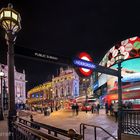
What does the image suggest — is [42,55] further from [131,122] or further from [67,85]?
[67,85]

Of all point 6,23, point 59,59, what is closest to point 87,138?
point 59,59

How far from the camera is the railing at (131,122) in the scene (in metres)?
11.0

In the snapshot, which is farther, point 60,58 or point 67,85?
point 67,85

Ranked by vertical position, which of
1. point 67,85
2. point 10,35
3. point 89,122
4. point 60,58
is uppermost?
point 10,35

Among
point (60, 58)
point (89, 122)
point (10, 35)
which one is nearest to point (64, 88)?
point (89, 122)

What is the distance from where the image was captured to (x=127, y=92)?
38.0 metres

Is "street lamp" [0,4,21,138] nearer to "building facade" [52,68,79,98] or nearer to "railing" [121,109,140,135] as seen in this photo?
"railing" [121,109,140,135]

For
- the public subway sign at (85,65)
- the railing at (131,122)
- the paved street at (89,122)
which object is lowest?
the paved street at (89,122)

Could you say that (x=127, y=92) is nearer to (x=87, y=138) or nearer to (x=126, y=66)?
(x=126, y=66)

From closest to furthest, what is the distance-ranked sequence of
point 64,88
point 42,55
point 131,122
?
point 42,55, point 131,122, point 64,88

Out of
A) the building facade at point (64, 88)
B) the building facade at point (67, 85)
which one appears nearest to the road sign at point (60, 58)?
the building facade at point (64, 88)

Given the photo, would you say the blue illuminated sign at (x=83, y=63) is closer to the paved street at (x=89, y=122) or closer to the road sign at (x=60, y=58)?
the road sign at (x=60, y=58)

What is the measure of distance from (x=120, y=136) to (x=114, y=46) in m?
41.6

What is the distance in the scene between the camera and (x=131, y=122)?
11281 mm
